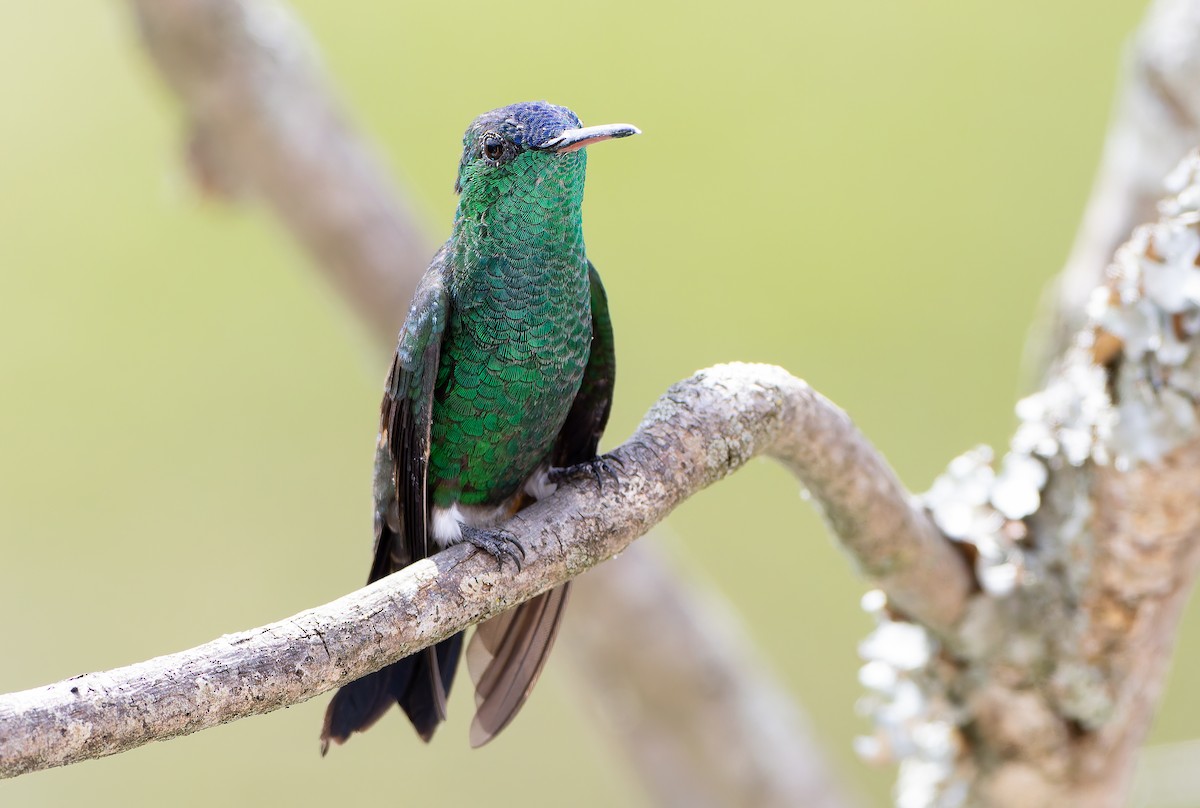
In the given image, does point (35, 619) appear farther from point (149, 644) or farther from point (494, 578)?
point (494, 578)

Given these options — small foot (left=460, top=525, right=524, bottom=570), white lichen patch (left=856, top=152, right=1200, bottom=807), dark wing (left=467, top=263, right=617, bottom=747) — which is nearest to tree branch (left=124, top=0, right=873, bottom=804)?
white lichen patch (left=856, top=152, right=1200, bottom=807)

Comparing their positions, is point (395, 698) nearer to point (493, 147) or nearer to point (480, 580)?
point (480, 580)

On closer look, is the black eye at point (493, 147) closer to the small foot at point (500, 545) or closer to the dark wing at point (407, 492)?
the dark wing at point (407, 492)

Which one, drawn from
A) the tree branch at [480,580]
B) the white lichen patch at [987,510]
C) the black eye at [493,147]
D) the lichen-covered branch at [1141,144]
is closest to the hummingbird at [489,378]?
the black eye at [493,147]

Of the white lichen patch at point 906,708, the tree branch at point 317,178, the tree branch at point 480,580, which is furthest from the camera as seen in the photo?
the tree branch at point 317,178

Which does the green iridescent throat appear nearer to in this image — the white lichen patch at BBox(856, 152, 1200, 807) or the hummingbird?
the hummingbird

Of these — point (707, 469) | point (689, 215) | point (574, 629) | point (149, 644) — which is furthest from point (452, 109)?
point (707, 469)

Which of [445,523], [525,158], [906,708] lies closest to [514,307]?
[525,158]
